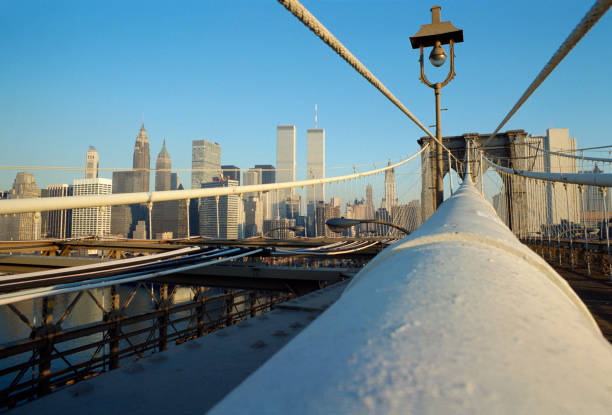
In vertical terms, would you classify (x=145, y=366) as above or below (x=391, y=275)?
below

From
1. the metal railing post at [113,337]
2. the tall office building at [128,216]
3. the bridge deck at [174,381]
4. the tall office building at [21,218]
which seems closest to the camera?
the bridge deck at [174,381]

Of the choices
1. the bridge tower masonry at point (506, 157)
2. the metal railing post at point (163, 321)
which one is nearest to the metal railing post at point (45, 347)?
the metal railing post at point (163, 321)

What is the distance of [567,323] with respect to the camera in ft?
1.55

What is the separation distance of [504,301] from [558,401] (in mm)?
208

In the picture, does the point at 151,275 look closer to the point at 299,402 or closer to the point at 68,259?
the point at 299,402

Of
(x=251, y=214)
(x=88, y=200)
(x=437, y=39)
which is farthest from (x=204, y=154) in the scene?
(x=88, y=200)

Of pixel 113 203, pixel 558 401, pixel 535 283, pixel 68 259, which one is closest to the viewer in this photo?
pixel 558 401

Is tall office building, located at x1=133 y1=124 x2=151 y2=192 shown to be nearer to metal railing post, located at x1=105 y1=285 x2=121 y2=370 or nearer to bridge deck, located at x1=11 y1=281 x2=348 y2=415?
metal railing post, located at x1=105 y1=285 x2=121 y2=370

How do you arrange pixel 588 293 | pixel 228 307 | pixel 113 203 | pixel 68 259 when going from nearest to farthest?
1. pixel 113 203
2. pixel 588 293
3. pixel 68 259
4. pixel 228 307

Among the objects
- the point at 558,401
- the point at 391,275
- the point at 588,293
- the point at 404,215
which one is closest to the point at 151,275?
the point at 391,275

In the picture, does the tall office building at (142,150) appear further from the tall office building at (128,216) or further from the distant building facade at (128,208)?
the tall office building at (128,216)

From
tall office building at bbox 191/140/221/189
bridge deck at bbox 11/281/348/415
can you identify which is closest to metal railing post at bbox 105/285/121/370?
bridge deck at bbox 11/281/348/415

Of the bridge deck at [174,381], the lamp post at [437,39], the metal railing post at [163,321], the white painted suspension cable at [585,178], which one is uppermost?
the lamp post at [437,39]

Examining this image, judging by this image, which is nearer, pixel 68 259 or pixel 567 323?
pixel 567 323
